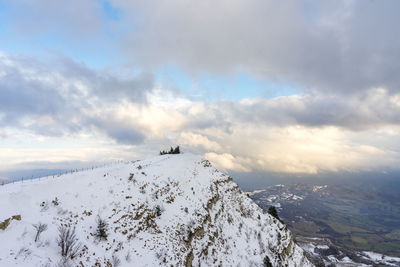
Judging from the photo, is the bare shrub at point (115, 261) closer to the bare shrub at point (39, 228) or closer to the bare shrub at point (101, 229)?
the bare shrub at point (101, 229)

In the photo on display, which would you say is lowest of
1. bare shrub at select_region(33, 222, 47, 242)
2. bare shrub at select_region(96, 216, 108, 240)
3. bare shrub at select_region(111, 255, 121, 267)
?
bare shrub at select_region(111, 255, 121, 267)

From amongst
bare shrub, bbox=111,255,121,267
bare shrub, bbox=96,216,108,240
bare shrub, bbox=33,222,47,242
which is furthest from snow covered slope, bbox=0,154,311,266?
bare shrub, bbox=96,216,108,240

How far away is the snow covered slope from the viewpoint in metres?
18.5

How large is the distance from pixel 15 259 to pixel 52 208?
8.43 metres

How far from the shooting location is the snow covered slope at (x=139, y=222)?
729 inches

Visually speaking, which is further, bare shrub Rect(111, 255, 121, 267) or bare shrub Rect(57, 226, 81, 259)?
bare shrub Rect(111, 255, 121, 267)

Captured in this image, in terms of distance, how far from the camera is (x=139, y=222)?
1065 inches

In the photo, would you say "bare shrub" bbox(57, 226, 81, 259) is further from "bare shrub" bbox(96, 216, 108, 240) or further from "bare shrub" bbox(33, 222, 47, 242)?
"bare shrub" bbox(96, 216, 108, 240)

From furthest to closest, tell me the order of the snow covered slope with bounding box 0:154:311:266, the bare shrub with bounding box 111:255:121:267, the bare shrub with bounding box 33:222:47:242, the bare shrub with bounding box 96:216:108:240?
the bare shrub with bounding box 96:216:108:240 → the bare shrub with bounding box 111:255:121:267 → the snow covered slope with bounding box 0:154:311:266 → the bare shrub with bounding box 33:222:47:242

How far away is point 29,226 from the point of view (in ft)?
61.2

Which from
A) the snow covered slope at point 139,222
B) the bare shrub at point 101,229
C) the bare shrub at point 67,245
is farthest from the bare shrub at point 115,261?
the bare shrub at point 67,245

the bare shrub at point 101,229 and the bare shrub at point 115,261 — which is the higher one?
the bare shrub at point 101,229

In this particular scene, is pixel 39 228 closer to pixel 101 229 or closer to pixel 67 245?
pixel 67 245

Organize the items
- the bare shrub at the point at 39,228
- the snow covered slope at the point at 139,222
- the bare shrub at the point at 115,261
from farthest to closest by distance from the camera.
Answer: the bare shrub at the point at 115,261, the snow covered slope at the point at 139,222, the bare shrub at the point at 39,228
